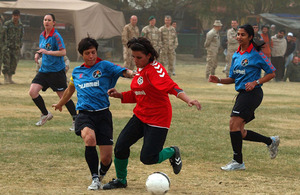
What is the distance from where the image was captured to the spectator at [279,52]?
24516 mm

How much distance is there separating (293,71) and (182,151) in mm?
16689

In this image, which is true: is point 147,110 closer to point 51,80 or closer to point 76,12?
point 51,80

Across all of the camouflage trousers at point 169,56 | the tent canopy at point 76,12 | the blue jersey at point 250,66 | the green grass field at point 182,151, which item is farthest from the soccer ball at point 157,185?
the tent canopy at point 76,12

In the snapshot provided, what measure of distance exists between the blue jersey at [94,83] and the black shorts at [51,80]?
13.6 feet

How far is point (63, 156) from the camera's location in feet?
28.4

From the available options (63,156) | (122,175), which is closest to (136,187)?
(122,175)

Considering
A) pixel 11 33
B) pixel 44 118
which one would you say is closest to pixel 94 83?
pixel 44 118

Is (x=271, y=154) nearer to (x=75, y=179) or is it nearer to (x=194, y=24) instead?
(x=75, y=179)

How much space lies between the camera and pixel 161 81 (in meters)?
6.41

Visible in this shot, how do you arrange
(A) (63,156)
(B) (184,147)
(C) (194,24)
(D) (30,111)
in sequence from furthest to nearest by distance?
(C) (194,24) → (D) (30,111) → (B) (184,147) → (A) (63,156)

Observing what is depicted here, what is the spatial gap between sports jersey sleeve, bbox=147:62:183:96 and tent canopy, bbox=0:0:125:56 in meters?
28.1

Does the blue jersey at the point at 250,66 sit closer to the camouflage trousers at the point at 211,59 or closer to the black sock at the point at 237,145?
the black sock at the point at 237,145

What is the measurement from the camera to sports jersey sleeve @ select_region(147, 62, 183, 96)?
638 cm

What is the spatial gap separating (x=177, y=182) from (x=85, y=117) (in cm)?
138
